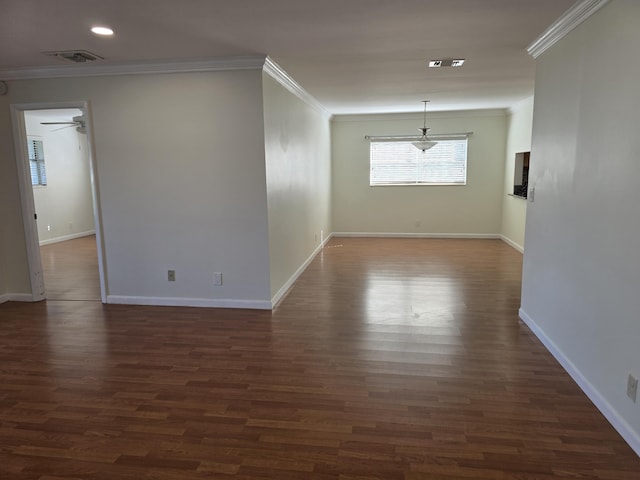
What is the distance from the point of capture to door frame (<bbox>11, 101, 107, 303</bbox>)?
4281mm

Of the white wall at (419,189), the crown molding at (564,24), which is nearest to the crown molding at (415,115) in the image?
the white wall at (419,189)

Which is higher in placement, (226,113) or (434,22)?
(434,22)

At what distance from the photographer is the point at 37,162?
8273mm

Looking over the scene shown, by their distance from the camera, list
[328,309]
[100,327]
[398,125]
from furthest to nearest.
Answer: [398,125]
[328,309]
[100,327]

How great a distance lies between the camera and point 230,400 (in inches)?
103

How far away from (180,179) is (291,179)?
4.53ft

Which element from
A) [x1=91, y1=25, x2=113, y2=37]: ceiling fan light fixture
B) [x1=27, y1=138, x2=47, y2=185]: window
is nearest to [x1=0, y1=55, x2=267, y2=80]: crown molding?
[x1=91, y1=25, x2=113, y2=37]: ceiling fan light fixture

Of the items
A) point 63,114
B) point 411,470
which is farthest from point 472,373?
point 63,114

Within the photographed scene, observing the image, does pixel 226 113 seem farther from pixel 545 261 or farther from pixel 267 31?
pixel 545 261

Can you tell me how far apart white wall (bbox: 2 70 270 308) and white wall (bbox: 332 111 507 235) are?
185 inches

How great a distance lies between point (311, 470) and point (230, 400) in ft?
2.62

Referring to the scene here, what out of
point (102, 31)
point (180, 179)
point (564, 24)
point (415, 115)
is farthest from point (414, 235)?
point (102, 31)

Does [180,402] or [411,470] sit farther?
[180,402]

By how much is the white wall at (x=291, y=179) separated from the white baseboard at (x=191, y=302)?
204 mm
